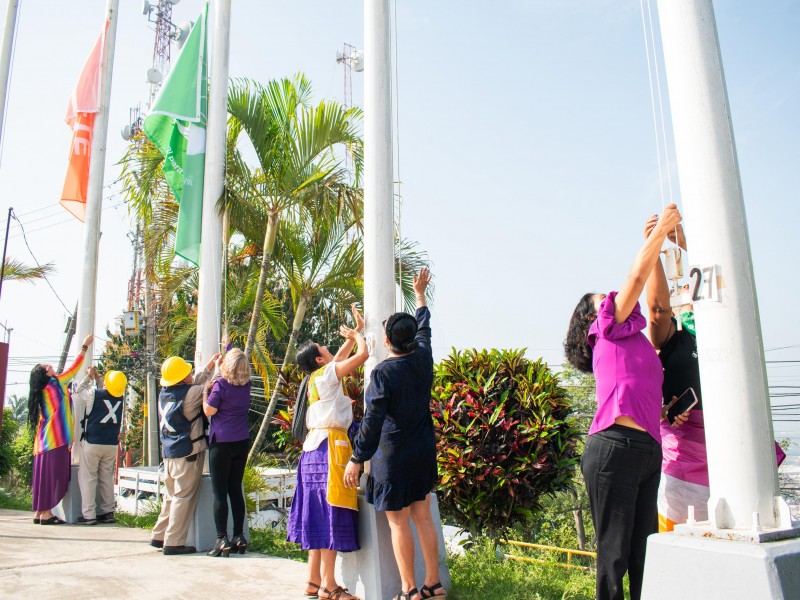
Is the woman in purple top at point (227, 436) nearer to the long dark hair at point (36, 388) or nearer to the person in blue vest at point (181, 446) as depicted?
the person in blue vest at point (181, 446)

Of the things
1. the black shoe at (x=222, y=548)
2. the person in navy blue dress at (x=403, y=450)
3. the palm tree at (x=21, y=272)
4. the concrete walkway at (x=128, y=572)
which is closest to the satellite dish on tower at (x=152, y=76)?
the palm tree at (x=21, y=272)

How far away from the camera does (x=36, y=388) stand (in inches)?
319

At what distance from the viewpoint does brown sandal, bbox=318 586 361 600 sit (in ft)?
14.4

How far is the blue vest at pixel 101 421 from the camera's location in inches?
319

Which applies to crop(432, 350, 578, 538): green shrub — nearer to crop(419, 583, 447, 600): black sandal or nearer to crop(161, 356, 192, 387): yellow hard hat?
crop(419, 583, 447, 600): black sandal

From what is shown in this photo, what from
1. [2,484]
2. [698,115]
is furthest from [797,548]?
[2,484]

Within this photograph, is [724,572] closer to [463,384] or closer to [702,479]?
[702,479]

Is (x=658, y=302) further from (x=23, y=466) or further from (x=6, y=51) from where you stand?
(x=23, y=466)

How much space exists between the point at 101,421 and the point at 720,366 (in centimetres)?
732

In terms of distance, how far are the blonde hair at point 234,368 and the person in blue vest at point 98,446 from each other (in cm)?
288

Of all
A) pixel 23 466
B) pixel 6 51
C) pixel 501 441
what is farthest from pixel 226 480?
pixel 23 466

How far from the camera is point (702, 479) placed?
3.56 meters

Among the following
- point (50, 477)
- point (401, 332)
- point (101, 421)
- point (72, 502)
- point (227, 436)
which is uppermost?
point (401, 332)

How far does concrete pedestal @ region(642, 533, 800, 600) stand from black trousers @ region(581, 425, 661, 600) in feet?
1.81
